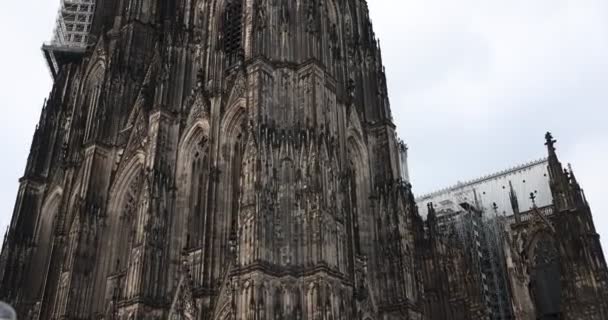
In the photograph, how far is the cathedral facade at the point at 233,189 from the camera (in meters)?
21.7

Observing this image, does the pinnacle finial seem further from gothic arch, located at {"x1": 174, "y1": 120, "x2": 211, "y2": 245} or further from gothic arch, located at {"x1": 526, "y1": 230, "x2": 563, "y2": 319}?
gothic arch, located at {"x1": 174, "y1": 120, "x2": 211, "y2": 245}

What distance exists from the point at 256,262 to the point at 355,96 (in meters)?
13.6

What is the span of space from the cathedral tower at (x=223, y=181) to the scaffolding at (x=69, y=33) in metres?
7.02

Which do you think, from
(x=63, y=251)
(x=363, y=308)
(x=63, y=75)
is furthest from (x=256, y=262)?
(x=63, y=75)

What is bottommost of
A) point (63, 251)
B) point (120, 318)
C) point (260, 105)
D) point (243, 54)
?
point (120, 318)

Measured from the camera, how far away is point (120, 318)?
23766mm

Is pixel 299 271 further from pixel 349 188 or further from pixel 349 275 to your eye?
pixel 349 188

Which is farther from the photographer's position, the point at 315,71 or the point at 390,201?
the point at 390,201

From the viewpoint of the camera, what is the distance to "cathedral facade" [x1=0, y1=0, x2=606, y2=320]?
855 inches

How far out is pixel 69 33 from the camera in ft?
145

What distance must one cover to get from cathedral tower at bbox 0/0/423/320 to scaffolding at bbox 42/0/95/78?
7018 mm

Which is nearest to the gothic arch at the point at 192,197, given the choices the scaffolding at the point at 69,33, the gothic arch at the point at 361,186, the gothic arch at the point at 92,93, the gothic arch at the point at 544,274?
the gothic arch at the point at 361,186

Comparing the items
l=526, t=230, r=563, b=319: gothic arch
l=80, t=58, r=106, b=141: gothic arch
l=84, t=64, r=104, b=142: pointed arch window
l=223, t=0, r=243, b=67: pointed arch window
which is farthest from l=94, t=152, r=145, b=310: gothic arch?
l=526, t=230, r=563, b=319: gothic arch

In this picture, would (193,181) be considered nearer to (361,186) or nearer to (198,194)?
(198,194)
